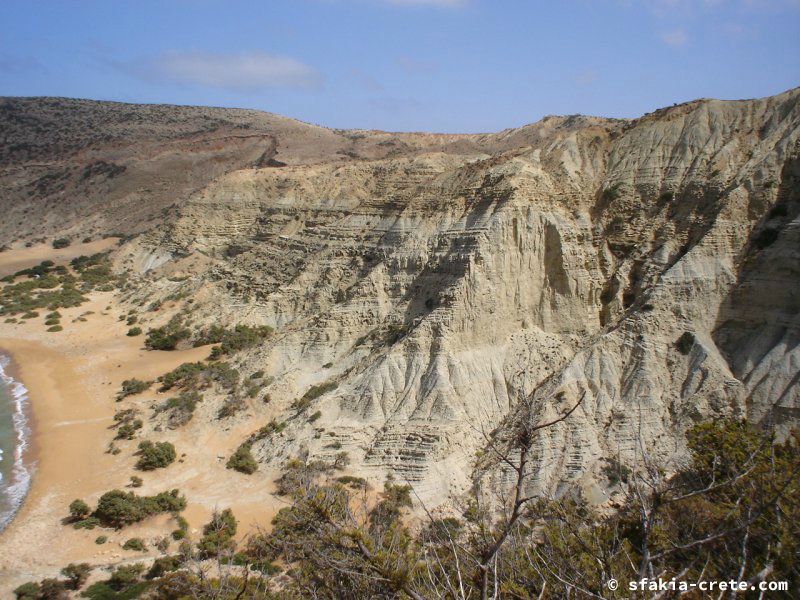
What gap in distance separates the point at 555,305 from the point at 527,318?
4.40 ft

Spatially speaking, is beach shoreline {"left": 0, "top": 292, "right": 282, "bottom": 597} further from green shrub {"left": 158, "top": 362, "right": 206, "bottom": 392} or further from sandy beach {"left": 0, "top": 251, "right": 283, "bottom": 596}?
green shrub {"left": 158, "top": 362, "right": 206, "bottom": 392}

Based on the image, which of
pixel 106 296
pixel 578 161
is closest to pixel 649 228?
pixel 578 161

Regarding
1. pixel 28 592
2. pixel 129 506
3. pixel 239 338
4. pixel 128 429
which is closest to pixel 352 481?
pixel 129 506

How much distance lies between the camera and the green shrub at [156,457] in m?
23.3

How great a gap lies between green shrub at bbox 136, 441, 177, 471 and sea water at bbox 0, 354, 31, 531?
170 inches

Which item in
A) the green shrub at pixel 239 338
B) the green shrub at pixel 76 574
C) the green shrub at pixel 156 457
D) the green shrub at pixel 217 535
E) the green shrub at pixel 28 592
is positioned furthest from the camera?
the green shrub at pixel 239 338

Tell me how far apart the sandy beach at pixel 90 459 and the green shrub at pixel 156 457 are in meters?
0.28

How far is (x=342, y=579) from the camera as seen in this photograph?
368 inches

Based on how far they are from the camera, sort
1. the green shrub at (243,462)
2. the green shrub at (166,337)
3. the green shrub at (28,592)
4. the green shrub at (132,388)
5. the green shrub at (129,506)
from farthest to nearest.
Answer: the green shrub at (166,337)
the green shrub at (132,388)
the green shrub at (243,462)
the green shrub at (129,506)
the green shrub at (28,592)

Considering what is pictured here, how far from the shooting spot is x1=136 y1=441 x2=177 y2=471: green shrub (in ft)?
76.4

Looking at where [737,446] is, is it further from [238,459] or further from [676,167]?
[238,459]

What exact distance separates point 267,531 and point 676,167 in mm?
22836

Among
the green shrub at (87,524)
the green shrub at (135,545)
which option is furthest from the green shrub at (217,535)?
the green shrub at (87,524)

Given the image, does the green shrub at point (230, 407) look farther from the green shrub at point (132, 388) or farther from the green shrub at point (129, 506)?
the green shrub at point (132, 388)
